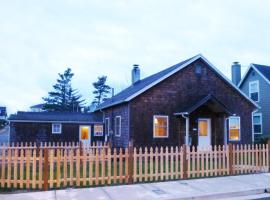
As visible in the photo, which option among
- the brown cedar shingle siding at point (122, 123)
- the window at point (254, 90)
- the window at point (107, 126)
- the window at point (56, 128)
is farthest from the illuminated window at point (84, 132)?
the window at point (254, 90)

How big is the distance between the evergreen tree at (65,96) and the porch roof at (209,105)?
4745cm

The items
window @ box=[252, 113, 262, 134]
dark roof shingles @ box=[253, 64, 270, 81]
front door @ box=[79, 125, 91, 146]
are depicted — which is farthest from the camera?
front door @ box=[79, 125, 91, 146]

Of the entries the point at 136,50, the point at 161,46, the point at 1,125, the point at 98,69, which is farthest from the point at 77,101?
the point at 161,46

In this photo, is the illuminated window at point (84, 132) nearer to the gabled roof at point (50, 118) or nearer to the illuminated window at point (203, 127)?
the gabled roof at point (50, 118)

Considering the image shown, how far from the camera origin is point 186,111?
18.7 m

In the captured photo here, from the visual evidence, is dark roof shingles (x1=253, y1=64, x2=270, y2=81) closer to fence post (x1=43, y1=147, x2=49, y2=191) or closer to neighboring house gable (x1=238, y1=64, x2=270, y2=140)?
neighboring house gable (x1=238, y1=64, x2=270, y2=140)

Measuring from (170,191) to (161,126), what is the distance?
10.1m

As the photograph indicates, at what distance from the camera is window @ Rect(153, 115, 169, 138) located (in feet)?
62.4

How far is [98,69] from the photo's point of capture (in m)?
72.8

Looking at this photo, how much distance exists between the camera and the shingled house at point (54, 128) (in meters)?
24.7

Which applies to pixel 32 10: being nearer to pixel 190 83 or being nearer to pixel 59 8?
pixel 59 8

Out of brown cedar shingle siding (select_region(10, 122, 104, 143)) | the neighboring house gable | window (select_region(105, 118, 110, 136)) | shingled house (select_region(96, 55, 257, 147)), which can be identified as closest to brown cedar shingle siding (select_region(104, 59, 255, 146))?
shingled house (select_region(96, 55, 257, 147))

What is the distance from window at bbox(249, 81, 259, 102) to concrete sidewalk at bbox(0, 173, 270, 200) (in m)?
17.1

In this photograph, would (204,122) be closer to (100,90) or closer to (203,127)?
(203,127)
